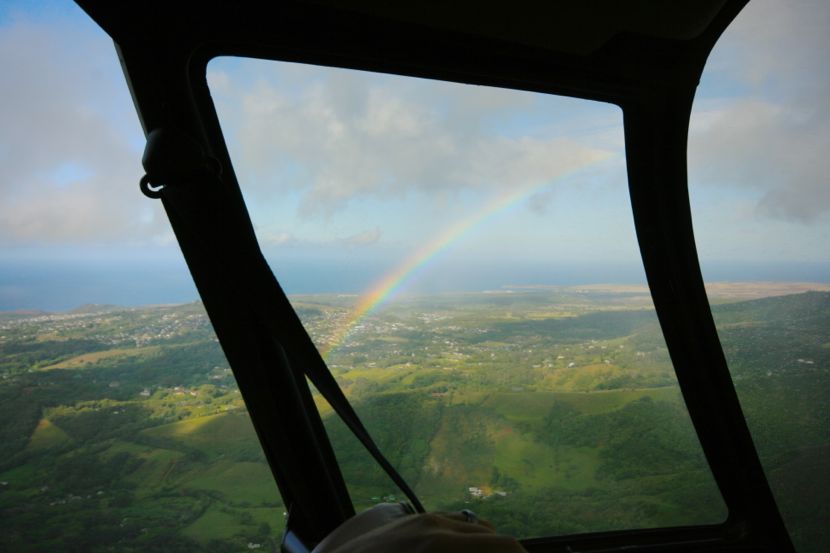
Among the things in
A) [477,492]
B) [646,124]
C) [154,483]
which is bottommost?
[477,492]

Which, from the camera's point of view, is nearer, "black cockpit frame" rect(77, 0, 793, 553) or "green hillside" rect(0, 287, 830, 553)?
"black cockpit frame" rect(77, 0, 793, 553)

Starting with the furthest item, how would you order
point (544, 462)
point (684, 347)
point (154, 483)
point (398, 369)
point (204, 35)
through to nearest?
1. point (684, 347)
2. point (544, 462)
3. point (398, 369)
4. point (154, 483)
5. point (204, 35)

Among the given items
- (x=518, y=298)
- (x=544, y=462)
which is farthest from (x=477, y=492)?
(x=518, y=298)

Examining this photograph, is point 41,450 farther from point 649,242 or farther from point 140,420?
point 649,242

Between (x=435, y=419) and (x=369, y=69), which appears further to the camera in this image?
(x=435, y=419)

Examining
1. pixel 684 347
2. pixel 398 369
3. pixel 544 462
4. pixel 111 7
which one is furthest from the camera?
pixel 684 347

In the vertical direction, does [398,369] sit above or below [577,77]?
below

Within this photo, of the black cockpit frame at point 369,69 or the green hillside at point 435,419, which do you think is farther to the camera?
the green hillside at point 435,419

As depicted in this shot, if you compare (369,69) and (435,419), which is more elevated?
(369,69)
